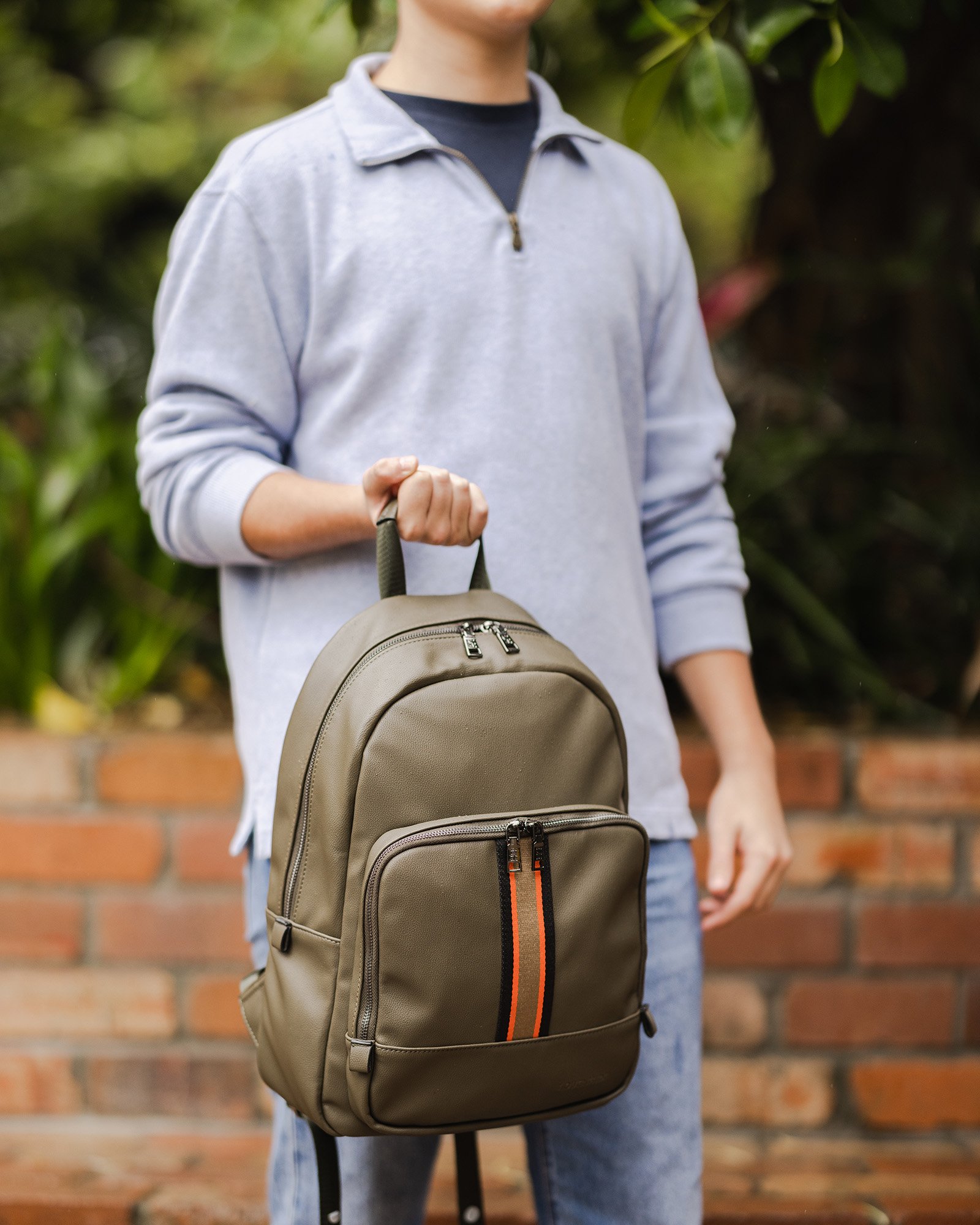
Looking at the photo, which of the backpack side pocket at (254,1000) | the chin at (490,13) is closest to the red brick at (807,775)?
the backpack side pocket at (254,1000)

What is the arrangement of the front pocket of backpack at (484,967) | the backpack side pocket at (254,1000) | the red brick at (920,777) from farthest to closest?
the red brick at (920,777)
the backpack side pocket at (254,1000)
the front pocket of backpack at (484,967)

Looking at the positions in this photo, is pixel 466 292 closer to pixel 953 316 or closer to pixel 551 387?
pixel 551 387

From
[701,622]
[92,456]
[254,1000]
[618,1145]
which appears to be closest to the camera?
[254,1000]

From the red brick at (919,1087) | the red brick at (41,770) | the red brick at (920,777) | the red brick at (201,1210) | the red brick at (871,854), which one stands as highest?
the red brick at (41,770)

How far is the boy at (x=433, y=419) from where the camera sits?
1.17 metres

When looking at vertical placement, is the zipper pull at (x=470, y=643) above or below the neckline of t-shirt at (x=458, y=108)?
below

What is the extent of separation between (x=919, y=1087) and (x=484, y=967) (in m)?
1.47

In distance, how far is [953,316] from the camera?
105 inches

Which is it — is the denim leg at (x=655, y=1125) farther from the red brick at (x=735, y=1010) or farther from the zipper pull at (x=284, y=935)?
the red brick at (x=735, y=1010)

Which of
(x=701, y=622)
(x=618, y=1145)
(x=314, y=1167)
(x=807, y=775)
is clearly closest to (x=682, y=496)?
(x=701, y=622)

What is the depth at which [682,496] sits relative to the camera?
4.50 ft

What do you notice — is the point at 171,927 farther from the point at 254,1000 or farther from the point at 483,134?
the point at 483,134

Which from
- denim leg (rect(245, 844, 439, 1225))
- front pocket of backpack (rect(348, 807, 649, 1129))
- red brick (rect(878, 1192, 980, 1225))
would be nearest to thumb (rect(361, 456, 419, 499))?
front pocket of backpack (rect(348, 807, 649, 1129))

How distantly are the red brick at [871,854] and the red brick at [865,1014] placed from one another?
174 mm
